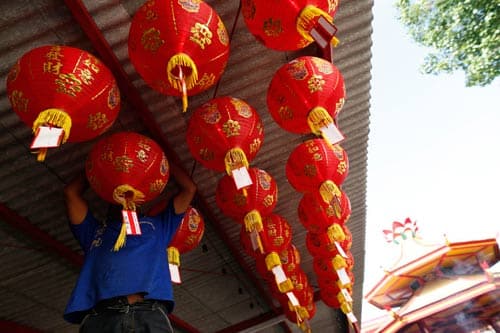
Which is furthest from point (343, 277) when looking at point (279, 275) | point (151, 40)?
point (151, 40)

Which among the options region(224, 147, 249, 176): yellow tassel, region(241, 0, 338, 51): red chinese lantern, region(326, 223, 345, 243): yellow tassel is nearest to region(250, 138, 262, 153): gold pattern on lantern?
region(224, 147, 249, 176): yellow tassel

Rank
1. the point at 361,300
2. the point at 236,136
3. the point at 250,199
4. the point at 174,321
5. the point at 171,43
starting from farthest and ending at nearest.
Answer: the point at 361,300 → the point at 174,321 → the point at 250,199 → the point at 236,136 → the point at 171,43

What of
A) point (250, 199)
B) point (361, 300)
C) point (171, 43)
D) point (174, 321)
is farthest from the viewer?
point (361, 300)

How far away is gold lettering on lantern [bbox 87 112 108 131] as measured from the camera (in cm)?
240

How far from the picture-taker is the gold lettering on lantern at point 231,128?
116 inches

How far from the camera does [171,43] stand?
2.24 metres

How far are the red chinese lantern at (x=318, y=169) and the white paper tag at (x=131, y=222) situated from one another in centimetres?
168

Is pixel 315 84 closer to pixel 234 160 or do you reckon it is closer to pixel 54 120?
pixel 234 160

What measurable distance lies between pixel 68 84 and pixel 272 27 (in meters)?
1.31

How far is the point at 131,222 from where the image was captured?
8.19 feet

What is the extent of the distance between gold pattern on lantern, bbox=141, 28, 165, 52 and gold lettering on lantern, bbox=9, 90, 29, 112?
2.49ft

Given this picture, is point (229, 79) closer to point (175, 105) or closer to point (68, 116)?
point (175, 105)

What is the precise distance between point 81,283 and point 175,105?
190 cm

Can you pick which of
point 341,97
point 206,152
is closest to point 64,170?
point 206,152
